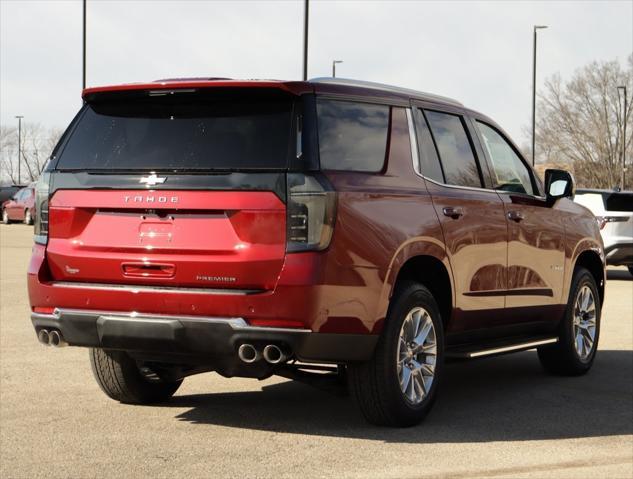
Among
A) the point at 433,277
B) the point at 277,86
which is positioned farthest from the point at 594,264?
the point at 277,86

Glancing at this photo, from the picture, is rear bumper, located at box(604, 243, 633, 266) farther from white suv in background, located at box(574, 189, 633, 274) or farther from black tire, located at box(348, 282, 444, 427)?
black tire, located at box(348, 282, 444, 427)

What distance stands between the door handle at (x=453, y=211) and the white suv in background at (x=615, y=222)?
13.1m

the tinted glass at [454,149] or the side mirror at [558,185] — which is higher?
the tinted glass at [454,149]

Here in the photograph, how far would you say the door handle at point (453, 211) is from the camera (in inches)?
287

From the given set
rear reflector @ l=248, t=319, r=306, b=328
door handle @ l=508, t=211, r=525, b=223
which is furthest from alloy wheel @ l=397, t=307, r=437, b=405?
door handle @ l=508, t=211, r=525, b=223

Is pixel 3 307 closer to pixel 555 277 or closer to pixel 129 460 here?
pixel 555 277

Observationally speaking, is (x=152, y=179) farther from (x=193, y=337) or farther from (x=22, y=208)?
(x=22, y=208)

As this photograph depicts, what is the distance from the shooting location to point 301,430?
687 cm

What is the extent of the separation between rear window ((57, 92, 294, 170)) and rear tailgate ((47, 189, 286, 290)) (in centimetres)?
20

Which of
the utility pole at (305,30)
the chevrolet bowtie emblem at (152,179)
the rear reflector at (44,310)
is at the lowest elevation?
the rear reflector at (44,310)

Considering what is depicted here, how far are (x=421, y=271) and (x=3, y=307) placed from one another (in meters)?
8.33

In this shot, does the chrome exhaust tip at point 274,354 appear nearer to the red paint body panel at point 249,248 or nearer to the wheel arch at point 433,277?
the red paint body panel at point 249,248

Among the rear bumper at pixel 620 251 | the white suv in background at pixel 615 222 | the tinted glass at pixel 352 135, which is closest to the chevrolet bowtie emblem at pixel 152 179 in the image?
the tinted glass at pixel 352 135

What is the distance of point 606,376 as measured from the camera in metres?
9.38
